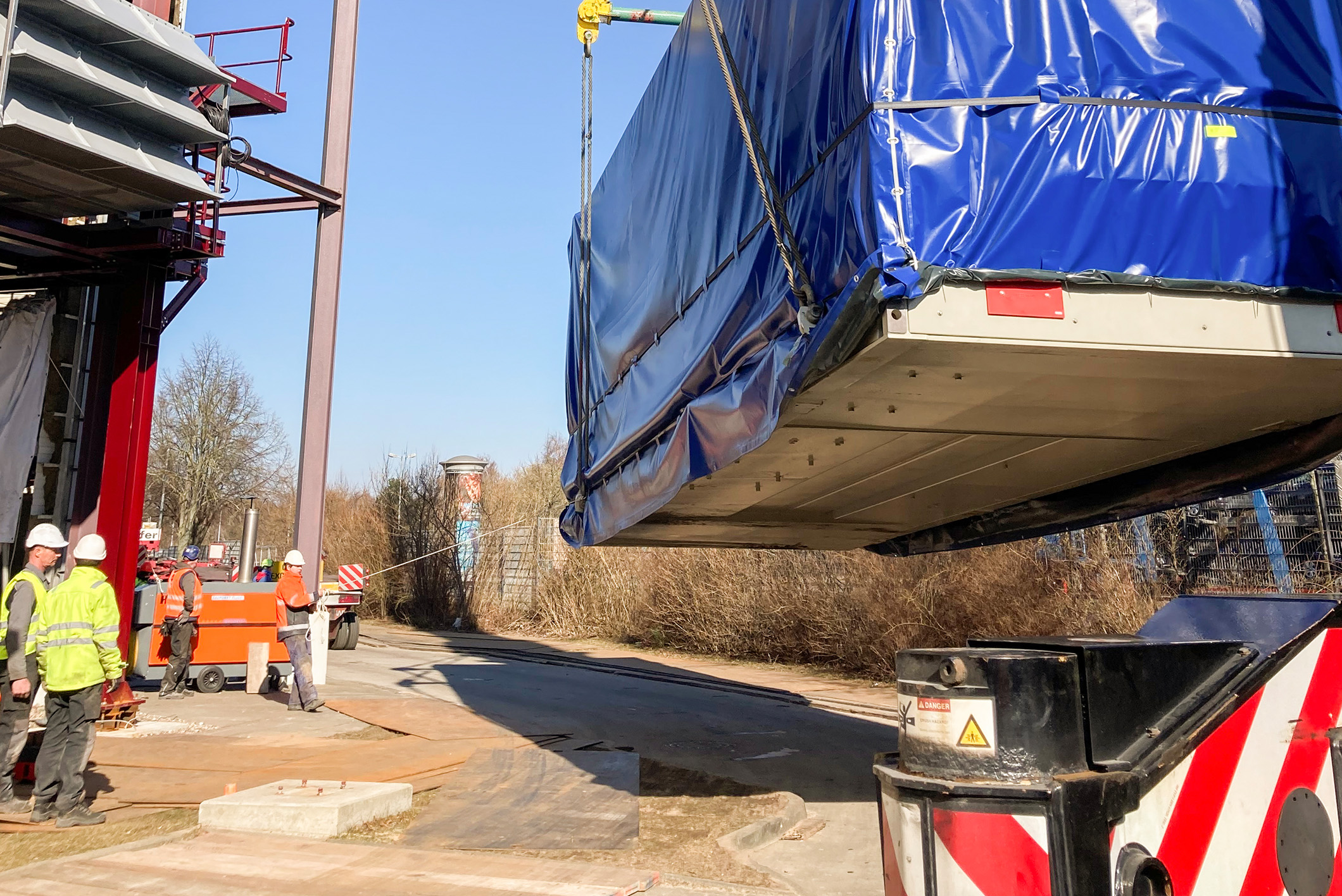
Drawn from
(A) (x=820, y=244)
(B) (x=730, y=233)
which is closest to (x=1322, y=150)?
(A) (x=820, y=244)

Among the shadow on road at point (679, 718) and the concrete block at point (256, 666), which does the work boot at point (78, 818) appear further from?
the concrete block at point (256, 666)

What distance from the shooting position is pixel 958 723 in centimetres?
245

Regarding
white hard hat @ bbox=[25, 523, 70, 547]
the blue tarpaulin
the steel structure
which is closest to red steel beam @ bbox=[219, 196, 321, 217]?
the steel structure

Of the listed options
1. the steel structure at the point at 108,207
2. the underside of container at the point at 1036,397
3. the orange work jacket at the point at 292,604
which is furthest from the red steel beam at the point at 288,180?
the underside of container at the point at 1036,397

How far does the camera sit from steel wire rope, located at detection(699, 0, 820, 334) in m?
3.68

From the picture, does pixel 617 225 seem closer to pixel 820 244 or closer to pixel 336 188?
pixel 820 244

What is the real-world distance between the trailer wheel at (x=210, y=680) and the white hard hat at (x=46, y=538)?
655cm

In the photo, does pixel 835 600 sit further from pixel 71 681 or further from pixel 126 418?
pixel 71 681

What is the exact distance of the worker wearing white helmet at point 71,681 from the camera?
624 cm

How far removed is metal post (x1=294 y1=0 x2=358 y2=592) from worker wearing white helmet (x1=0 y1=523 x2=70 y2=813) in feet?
22.9

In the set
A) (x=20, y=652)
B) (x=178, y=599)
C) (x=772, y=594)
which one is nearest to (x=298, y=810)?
(x=20, y=652)

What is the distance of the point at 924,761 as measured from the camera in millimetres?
2494

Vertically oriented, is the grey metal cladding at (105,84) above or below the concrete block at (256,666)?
above

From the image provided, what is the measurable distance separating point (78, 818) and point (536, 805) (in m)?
2.91
